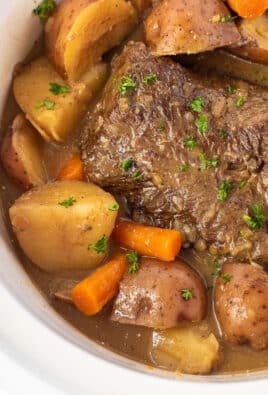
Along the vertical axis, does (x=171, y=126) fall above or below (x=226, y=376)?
above

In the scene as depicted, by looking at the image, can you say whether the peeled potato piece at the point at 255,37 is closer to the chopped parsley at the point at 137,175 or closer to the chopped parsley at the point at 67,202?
the chopped parsley at the point at 137,175

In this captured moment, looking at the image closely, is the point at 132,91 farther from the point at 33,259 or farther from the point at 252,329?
the point at 252,329

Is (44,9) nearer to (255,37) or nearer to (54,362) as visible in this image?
(255,37)

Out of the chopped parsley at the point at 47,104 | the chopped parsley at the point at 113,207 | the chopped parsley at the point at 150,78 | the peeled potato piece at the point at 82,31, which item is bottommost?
the chopped parsley at the point at 113,207

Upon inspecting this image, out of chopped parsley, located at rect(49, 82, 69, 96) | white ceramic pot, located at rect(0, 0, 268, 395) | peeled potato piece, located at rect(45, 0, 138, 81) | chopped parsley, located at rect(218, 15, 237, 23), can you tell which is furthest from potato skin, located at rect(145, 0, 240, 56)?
white ceramic pot, located at rect(0, 0, 268, 395)

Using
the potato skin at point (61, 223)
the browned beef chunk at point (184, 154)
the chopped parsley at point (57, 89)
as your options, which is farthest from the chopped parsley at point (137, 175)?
the chopped parsley at point (57, 89)

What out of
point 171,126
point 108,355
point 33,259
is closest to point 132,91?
point 171,126

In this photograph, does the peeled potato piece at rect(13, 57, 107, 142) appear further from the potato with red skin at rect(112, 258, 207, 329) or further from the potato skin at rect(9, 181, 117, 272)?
the potato with red skin at rect(112, 258, 207, 329)
